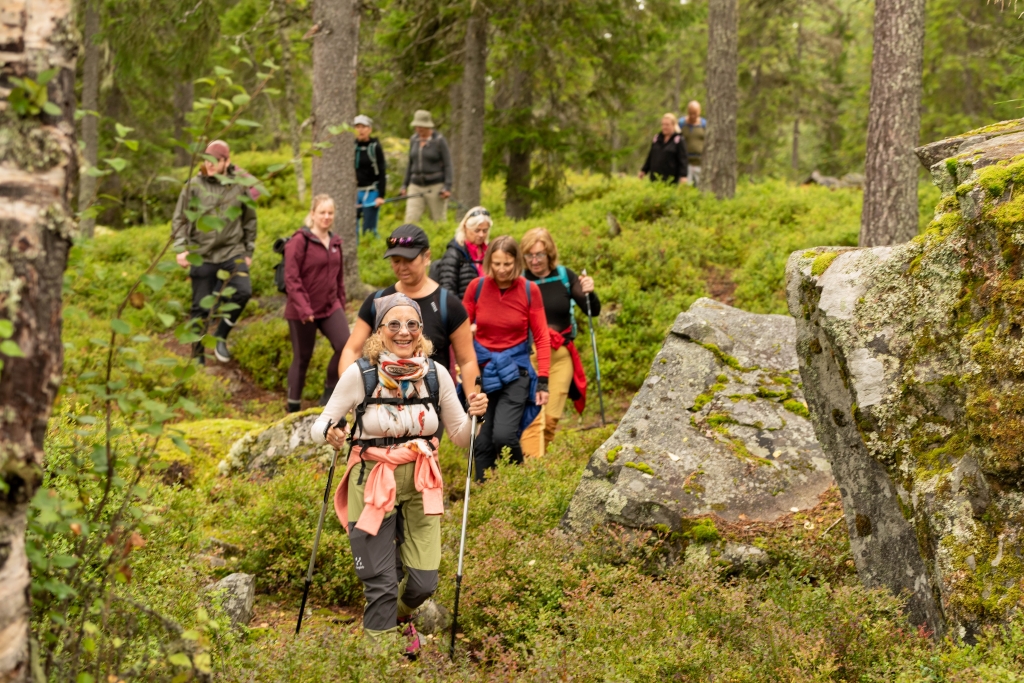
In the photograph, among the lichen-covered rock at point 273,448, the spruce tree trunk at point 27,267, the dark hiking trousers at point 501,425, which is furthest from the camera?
the lichen-covered rock at point 273,448

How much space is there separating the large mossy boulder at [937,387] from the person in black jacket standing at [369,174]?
11.4 m

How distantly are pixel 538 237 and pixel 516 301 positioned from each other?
90cm

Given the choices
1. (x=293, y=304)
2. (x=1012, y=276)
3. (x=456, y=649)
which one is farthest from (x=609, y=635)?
(x=293, y=304)

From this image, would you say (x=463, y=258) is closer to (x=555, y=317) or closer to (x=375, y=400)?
(x=555, y=317)

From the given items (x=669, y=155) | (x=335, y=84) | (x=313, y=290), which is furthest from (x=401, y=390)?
(x=669, y=155)

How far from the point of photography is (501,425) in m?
7.58

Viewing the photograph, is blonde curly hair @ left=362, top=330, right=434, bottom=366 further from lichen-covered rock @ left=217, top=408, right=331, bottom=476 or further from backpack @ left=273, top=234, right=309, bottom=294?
backpack @ left=273, top=234, right=309, bottom=294

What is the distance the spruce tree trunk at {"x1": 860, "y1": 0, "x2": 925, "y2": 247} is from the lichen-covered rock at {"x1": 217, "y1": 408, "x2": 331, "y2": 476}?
7.32m

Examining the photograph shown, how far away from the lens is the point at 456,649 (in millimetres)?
5266

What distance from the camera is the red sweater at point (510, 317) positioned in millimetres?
7453

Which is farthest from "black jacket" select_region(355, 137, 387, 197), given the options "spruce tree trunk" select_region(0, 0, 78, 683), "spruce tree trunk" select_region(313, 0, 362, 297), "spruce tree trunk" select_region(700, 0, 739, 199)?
"spruce tree trunk" select_region(0, 0, 78, 683)

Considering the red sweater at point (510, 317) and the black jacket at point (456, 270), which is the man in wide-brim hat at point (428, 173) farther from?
the red sweater at point (510, 317)

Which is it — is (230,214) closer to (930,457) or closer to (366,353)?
(366,353)

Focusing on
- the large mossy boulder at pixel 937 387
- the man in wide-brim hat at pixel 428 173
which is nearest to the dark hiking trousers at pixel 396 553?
the large mossy boulder at pixel 937 387
